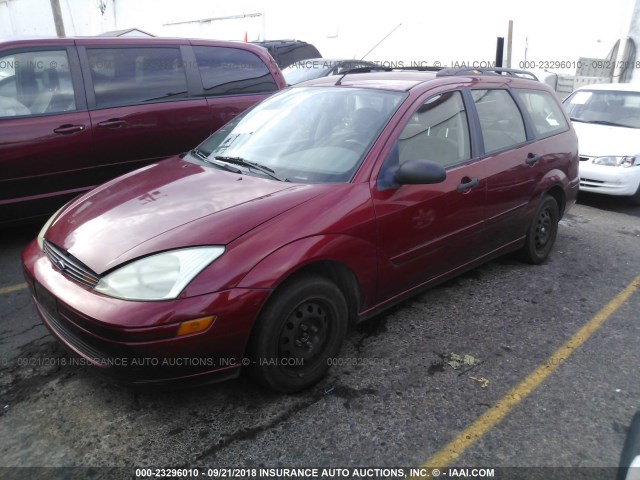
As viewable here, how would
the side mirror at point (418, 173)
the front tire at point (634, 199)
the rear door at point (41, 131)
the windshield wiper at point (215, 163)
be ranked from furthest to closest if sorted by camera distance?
the front tire at point (634, 199), the rear door at point (41, 131), the windshield wiper at point (215, 163), the side mirror at point (418, 173)

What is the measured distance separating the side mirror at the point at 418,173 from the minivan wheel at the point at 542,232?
1758mm

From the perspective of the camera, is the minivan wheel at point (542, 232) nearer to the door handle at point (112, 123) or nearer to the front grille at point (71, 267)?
the front grille at point (71, 267)

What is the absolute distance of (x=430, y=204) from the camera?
10.4 feet

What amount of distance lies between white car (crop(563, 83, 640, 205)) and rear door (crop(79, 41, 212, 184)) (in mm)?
4820

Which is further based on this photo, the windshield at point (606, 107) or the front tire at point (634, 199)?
the windshield at point (606, 107)

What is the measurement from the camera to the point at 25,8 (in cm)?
2845

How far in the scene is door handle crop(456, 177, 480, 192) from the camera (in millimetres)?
3389

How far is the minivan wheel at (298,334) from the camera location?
8.00 ft

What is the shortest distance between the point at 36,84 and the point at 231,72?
6.20ft

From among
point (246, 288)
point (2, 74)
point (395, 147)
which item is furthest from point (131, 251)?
point (2, 74)

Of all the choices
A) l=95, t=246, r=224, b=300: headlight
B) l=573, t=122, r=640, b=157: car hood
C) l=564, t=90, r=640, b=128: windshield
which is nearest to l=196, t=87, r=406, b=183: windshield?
l=95, t=246, r=224, b=300: headlight

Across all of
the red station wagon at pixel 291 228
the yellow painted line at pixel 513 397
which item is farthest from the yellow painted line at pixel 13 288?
the yellow painted line at pixel 513 397

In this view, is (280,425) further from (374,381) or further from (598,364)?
(598,364)

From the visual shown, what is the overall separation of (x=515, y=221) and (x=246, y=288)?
256 cm
